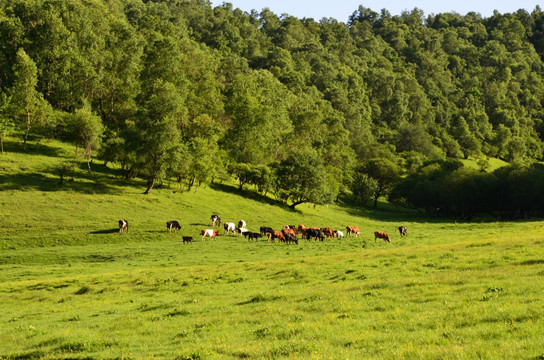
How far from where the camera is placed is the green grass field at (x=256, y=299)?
41.0 feet

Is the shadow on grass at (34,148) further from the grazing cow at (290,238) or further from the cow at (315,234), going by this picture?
the cow at (315,234)

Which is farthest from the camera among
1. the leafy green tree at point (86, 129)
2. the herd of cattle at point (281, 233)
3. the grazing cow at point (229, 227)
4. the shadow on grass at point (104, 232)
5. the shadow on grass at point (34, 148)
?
the leafy green tree at point (86, 129)

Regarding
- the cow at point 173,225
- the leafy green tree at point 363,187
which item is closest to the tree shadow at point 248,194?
the cow at point 173,225

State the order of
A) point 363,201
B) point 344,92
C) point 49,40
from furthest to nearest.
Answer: point 344,92, point 363,201, point 49,40

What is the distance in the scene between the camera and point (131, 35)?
381ft

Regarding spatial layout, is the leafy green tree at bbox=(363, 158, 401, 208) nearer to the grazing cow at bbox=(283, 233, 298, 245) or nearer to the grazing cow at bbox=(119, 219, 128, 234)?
the grazing cow at bbox=(283, 233, 298, 245)

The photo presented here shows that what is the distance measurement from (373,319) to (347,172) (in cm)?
11758

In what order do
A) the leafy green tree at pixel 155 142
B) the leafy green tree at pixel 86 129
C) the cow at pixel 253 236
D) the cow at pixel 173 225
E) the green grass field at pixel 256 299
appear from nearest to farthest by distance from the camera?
1. the green grass field at pixel 256 299
2. the cow at pixel 253 236
3. the cow at pixel 173 225
4. the leafy green tree at pixel 155 142
5. the leafy green tree at pixel 86 129

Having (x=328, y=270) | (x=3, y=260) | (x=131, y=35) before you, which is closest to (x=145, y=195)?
(x=3, y=260)

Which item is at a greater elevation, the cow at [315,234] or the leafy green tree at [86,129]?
the leafy green tree at [86,129]

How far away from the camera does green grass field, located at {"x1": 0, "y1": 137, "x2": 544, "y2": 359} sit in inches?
492

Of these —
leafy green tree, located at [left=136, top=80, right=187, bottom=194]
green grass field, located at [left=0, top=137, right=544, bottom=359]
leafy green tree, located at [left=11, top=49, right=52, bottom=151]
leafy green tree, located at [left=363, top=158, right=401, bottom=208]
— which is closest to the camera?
green grass field, located at [left=0, top=137, right=544, bottom=359]

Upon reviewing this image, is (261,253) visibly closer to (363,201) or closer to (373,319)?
(373,319)

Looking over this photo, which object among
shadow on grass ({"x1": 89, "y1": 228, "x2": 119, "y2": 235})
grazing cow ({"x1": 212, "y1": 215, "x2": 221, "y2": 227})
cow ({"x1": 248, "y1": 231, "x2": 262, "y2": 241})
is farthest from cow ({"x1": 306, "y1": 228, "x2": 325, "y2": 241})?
shadow on grass ({"x1": 89, "y1": 228, "x2": 119, "y2": 235})
